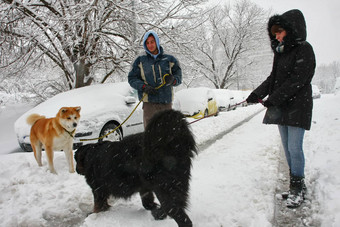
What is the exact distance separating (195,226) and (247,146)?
11.4ft

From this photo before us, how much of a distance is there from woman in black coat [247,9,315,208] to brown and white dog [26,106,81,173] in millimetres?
3096

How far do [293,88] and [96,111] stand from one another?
3.99 meters

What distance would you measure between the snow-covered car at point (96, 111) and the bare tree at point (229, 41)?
17.8m

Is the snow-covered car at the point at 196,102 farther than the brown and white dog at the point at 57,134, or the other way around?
the snow-covered car at the point at 196,102

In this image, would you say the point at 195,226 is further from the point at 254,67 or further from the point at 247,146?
the point at 254,67

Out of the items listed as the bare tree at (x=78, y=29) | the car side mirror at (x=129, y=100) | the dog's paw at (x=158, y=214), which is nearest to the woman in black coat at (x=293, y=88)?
the dog's paw at (x=158, y=214)

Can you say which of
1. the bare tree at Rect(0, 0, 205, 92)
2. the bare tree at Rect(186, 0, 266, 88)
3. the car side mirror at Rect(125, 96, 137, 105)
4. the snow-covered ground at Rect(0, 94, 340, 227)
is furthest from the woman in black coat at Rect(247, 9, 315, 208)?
the bare tree at Rect(186, 0, 266, 88)

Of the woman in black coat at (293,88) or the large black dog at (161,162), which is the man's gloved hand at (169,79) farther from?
the woman in black coat at (293,88)

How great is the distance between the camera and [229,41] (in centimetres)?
2514

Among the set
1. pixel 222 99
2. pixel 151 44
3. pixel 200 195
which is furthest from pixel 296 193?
pixel 222 99

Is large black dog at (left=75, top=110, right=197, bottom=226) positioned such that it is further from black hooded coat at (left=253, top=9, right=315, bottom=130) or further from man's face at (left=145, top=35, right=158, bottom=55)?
man's face at (left=145, top=35, right=158, bottom=55)

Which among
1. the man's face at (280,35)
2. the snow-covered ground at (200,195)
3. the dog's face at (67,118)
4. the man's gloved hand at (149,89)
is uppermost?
the man's face at (280,35)

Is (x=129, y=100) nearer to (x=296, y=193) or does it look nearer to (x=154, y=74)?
(x=154, y=74)

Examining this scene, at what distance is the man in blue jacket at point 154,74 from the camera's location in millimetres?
3197
